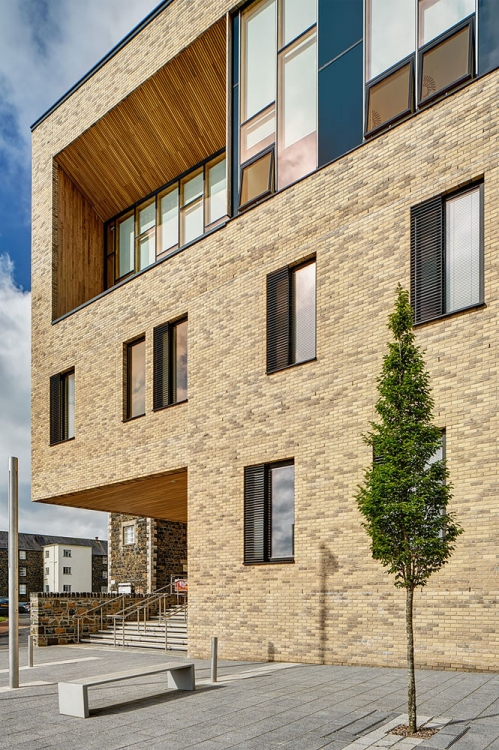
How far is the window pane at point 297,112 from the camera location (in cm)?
1533

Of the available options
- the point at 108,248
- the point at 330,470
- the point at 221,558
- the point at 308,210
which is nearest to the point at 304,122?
the point at 308,210

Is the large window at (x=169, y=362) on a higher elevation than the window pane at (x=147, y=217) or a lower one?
lower

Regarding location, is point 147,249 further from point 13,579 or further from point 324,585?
point 13,579

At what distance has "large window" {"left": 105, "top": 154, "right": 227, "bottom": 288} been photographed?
20891mm

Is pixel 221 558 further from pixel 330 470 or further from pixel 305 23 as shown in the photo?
pixel 305 23

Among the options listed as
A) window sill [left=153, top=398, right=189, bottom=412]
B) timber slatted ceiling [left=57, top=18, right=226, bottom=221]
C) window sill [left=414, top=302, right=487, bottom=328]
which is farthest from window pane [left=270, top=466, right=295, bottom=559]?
timber slatted ceiling [left=57, top=18, right=226, bottom=221]

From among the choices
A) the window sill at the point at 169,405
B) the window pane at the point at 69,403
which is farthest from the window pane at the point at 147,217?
the window sill at the point at 169,405

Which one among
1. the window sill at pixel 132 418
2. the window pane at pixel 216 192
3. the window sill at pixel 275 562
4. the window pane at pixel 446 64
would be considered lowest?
the window sill at pixel 275 562

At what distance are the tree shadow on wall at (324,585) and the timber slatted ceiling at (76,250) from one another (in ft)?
43.0

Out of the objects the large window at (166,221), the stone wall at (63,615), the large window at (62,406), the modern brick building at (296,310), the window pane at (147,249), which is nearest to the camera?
the modern brick building at (296,310)

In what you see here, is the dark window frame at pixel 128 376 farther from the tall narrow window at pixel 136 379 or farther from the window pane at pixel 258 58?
the window pane at pixel 258 58

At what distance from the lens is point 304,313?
49.1 ft

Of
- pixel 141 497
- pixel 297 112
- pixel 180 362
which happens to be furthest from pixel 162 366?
pixel 297 112

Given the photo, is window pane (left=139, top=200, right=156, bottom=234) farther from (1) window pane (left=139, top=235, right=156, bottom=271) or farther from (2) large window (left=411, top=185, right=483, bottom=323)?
(2) large window (left=411, top=185, right=483, bottom=323)
